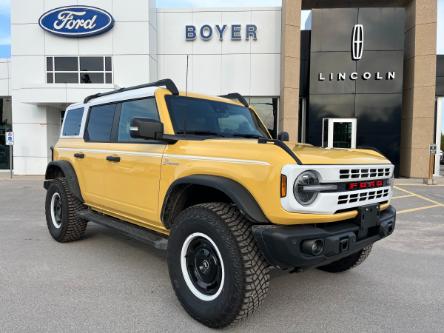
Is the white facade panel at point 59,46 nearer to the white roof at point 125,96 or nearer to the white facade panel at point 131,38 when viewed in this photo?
the white facade panel at point 131,38

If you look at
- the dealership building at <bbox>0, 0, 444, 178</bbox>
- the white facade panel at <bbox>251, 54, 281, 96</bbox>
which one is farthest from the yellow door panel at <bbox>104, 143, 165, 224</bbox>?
the white facade panel at <bbox>251, 54, 281, 96</bbox>

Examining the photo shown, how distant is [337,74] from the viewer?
15859mm

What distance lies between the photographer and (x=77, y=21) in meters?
15.4

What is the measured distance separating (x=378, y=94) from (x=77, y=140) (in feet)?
47.1

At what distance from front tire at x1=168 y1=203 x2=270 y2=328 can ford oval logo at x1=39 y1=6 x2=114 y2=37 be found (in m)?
14.6

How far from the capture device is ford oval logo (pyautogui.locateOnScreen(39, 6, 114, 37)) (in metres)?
15.2

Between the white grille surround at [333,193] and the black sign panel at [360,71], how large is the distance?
1346 centimetres

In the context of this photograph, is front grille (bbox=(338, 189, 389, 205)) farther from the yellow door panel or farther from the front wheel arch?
the yellow door panel

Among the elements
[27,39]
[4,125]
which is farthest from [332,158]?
[4,125]

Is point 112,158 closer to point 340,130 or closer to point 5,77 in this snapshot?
point 340,130

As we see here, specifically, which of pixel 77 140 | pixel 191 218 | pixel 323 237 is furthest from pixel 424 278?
pixel 77 140

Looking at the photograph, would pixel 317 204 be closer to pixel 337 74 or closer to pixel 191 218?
pixel 191 218

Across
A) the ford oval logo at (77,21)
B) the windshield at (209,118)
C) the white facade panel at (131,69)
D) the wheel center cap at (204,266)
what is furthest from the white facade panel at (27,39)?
the wheel center cap at (204,266)

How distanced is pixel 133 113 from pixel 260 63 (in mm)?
13314
